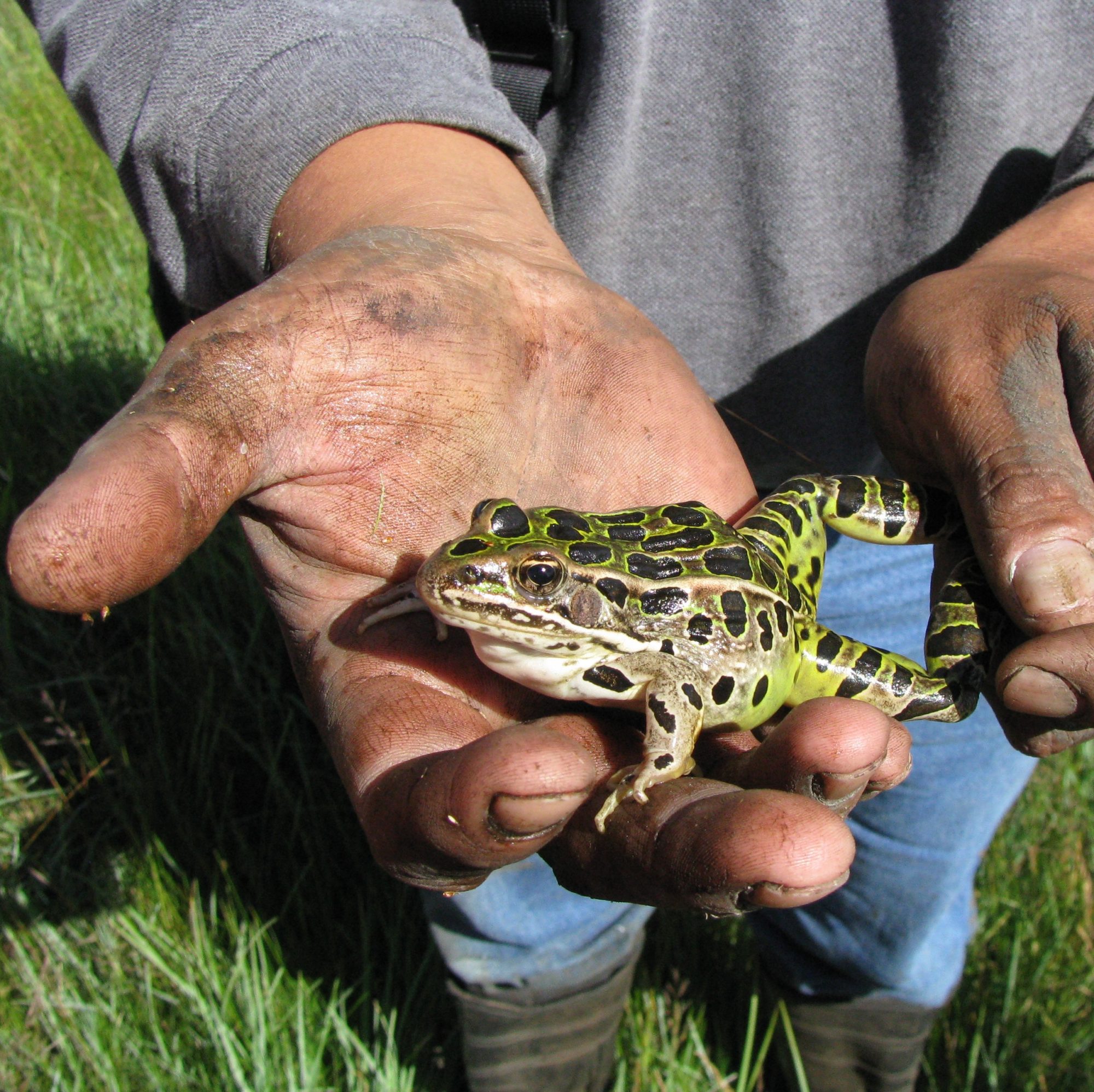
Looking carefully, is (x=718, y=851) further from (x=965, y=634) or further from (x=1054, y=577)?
(x=965, y=634)

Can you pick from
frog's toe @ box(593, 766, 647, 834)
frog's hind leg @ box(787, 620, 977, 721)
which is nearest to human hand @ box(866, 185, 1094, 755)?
frog's hind leg @ box(787, 620, 977, 721)

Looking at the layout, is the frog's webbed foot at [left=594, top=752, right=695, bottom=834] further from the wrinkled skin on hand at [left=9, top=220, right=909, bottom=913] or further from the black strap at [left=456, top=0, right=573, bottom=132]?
the black strap at [left=456, top=0, right=573, bottom=132]

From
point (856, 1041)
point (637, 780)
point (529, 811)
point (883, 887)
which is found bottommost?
point (856, 1041)

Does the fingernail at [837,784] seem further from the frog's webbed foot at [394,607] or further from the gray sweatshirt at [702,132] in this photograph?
the gray sweatshirt at [702,132]

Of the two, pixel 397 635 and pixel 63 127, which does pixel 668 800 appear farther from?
pixel 63 127

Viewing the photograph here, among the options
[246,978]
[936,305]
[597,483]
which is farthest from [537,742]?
[246,978]

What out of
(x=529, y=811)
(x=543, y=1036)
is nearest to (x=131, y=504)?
(x=529, y=811)
